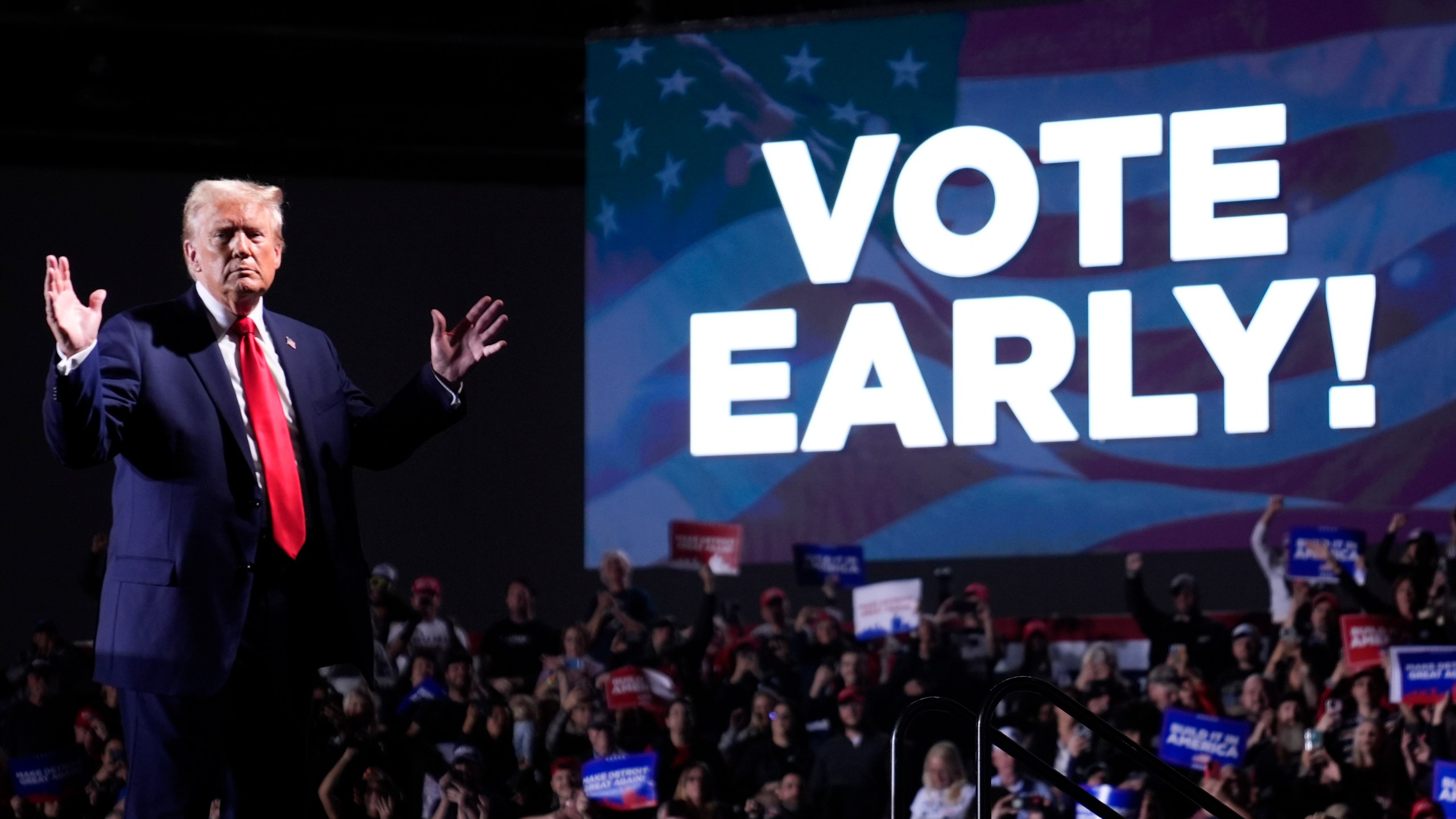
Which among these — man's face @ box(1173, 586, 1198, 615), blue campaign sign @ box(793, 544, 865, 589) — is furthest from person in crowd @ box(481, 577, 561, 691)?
man's face @ box(1173, 586, 1198, 615)

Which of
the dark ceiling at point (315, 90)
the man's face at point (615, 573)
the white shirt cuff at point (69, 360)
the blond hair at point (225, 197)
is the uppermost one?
the dark ceiling at point (315, 90)

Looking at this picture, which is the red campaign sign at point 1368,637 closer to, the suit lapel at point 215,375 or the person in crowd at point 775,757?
the person in crowd at point 775,757

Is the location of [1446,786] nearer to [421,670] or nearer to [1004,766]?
[1004,766]

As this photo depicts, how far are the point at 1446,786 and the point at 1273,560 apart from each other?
143 cm

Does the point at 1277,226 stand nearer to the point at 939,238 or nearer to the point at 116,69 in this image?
the point at 939,238

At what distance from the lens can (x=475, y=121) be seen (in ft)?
27.8

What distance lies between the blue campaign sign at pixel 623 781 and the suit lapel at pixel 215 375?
139 inches

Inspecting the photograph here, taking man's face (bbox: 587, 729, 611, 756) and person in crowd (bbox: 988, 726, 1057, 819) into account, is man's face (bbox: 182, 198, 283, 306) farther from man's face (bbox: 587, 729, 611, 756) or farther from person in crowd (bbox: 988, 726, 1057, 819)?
man's face (bbox: 587, 729, 611, 756)

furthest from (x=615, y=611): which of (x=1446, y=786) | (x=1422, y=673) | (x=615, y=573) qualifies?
(x=1446, y=786)

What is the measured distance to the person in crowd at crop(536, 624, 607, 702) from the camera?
6043 millimetres

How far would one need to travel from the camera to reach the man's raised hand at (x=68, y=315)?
6.36ft

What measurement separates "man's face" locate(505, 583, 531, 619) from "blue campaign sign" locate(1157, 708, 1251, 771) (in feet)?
7.63

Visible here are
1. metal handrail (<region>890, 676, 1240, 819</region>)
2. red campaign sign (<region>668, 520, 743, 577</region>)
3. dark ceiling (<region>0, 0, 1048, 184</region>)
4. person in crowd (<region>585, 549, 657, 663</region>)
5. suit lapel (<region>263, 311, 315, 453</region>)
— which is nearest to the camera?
suit lapel (<region>263, 311, 315, 453</region>)

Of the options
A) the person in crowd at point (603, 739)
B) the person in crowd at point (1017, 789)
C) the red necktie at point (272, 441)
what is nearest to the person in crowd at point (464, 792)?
the person in crowd at point (603, 739)
